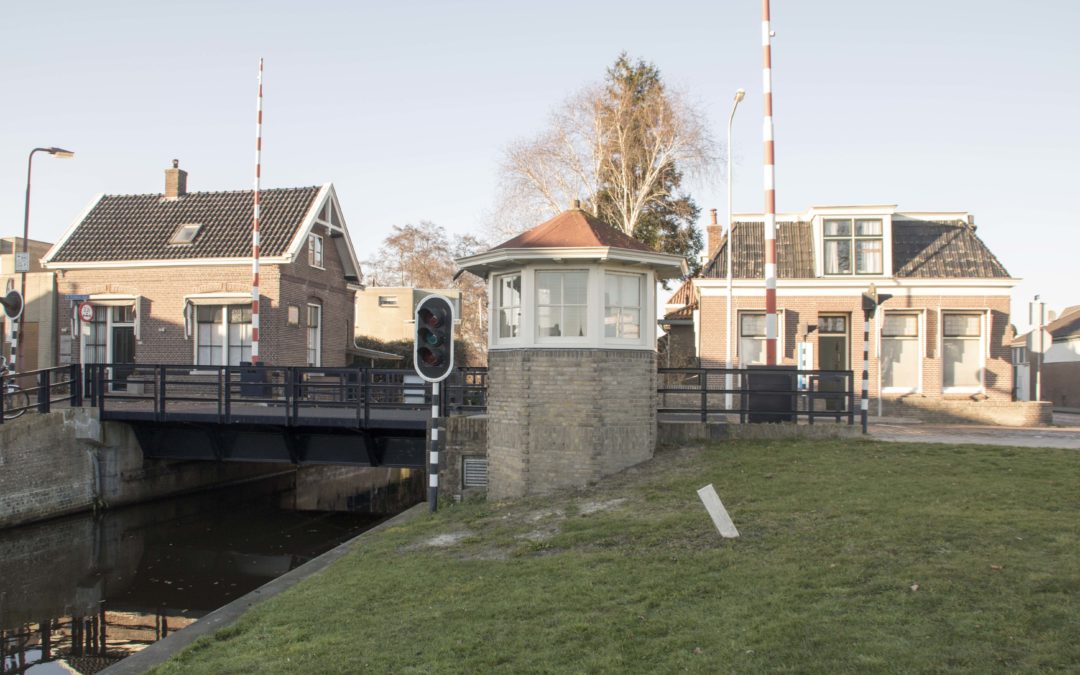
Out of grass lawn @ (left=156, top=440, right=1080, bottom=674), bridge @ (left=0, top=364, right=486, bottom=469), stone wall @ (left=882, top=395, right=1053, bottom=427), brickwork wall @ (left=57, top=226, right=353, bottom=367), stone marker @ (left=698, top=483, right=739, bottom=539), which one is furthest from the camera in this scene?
brickwork wall @ (left=57, top=226, right=353, bottom=367)

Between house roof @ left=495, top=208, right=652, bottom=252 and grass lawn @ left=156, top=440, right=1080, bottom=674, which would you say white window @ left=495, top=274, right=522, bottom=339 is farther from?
grass lawn @ left=156, top=440, right=1080, bottom=674

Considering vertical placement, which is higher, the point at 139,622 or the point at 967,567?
the point at 967,567

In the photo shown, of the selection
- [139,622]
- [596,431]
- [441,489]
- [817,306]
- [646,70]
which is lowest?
[139,622]

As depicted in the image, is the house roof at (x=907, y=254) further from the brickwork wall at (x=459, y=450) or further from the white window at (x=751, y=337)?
the brickwork wall at (x=459, y=450)

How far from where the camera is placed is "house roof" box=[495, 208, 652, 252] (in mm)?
12648

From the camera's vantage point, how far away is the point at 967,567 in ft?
22.5

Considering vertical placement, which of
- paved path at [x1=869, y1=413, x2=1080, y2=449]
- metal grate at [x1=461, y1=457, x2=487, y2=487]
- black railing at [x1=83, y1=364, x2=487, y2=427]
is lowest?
metal grate at [x1=461, y1=457, x2=487, y2=487]

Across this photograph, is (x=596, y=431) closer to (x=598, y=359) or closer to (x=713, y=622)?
(x=598, y=359)

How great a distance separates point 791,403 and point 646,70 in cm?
2476

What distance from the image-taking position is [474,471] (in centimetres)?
1414

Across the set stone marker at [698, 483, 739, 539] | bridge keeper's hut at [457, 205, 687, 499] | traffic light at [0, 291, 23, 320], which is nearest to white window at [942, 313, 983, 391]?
bridge keeper's hut at [457, 205, 687, 499]

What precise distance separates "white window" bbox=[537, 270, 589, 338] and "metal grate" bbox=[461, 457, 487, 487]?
2.77 m

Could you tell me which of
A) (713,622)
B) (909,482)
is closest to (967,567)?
(713,622)

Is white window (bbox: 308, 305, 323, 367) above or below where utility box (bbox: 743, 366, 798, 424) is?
above
